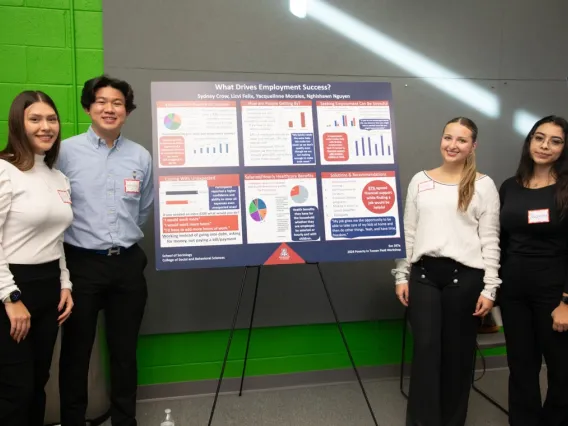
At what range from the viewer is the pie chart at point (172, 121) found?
193 centimetres

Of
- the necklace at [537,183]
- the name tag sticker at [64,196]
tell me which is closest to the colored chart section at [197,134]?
the name tag sticker at [64,196]

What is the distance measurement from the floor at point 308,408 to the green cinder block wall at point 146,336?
0.49ft

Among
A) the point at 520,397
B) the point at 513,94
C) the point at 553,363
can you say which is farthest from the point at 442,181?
the point at 513,94

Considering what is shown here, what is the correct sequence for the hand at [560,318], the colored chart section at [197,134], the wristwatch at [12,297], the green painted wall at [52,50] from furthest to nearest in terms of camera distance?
the green painted wall at [52,50]
the colored chart section at [197,134]
the hand at [560,318]
the wristwatch at [12,297]

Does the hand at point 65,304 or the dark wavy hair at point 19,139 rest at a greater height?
the dark wavy hair at point 19,139

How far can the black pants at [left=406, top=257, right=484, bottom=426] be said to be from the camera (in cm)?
196

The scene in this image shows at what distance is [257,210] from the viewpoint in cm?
195

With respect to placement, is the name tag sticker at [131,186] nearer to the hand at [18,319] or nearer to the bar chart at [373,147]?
the hand at [18,319]

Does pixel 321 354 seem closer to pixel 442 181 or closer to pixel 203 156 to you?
pixel 442 181

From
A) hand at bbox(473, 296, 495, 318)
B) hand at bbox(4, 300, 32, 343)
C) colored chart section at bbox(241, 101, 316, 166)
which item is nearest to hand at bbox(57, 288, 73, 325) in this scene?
hand at bbox(4, 300, 32, 343)

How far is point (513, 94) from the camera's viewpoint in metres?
2.87

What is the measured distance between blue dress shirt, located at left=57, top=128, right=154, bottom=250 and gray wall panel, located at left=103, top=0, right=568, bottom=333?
0.54 metres

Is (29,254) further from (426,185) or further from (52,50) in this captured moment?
(426,185)

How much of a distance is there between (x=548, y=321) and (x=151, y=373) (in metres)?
2.19
